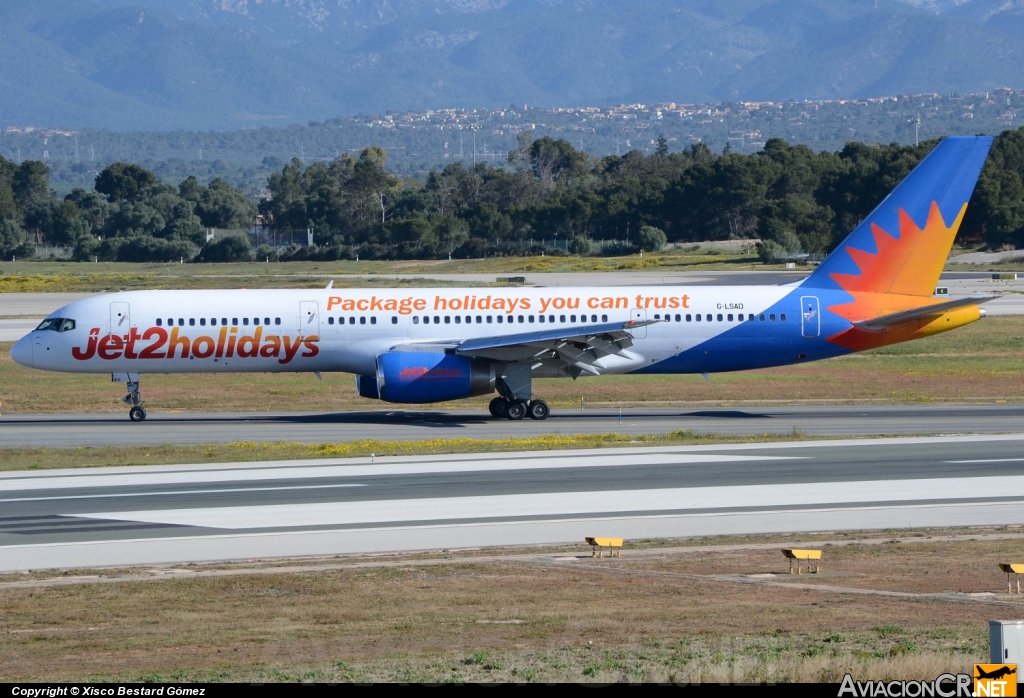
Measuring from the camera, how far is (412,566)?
20.7 meters

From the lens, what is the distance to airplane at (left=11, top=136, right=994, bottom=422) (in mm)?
40594

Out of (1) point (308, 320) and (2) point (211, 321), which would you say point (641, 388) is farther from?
(2) point (211, 321)

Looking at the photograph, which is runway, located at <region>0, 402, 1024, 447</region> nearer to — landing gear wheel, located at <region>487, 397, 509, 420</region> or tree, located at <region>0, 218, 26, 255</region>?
landing gear wheel, located at <region>487, 397, 509, 420</region>

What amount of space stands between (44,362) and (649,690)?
33405 mm

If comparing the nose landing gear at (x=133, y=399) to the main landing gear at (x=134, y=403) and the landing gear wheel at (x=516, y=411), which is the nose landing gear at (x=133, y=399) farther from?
the landing gear wheel at (x=516, y=411)

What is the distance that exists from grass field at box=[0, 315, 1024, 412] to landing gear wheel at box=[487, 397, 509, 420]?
396 cm

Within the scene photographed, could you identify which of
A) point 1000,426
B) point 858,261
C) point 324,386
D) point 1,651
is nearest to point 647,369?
point 858,261

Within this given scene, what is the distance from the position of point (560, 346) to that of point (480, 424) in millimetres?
3311

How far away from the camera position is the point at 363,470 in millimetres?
30469

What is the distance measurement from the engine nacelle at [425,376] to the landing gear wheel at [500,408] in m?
1.48

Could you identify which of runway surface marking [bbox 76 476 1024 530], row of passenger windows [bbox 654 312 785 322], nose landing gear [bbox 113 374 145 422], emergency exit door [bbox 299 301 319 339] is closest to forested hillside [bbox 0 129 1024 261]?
row of passenger windows [bbox 654 312 785 322]

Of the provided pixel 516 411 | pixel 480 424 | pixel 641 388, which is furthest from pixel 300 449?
pixel 641 388

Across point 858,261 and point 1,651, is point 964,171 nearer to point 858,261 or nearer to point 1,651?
point 858,261

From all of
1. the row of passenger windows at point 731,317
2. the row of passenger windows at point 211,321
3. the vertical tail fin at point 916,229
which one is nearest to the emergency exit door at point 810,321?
the row of passenger windows at point 731,317
